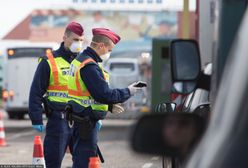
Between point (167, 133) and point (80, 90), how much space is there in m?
5.43

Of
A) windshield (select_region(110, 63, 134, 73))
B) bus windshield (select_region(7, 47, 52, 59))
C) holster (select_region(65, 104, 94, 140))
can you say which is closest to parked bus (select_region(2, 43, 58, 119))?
bus windshield (select_region(7, 47, 52, 59))

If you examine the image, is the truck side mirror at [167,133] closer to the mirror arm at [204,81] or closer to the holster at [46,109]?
the mirror arm at [204,81]

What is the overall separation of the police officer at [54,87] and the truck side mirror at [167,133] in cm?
640

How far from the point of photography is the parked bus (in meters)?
35.8

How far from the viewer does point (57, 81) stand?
10.3 meters

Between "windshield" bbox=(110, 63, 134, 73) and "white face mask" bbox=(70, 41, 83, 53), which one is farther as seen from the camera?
"windshield" bbox=(110, 63, 134, 73)

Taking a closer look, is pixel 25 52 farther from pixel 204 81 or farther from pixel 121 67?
pixel 204 81

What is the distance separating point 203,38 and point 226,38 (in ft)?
37.1

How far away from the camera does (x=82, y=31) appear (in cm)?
1045

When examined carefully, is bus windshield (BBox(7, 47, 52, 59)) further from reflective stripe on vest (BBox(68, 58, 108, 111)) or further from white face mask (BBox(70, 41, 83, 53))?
reflective stripe on vest (BBox(68, 58, 108, 111))

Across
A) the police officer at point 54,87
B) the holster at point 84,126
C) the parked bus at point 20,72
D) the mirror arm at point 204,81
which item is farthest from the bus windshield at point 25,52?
the mirror arm at point 204,81

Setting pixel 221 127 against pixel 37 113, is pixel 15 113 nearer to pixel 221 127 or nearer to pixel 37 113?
pixel 37 113

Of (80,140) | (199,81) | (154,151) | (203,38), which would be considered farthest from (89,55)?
(203,38)

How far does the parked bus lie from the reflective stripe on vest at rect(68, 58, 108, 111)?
87.4ft
